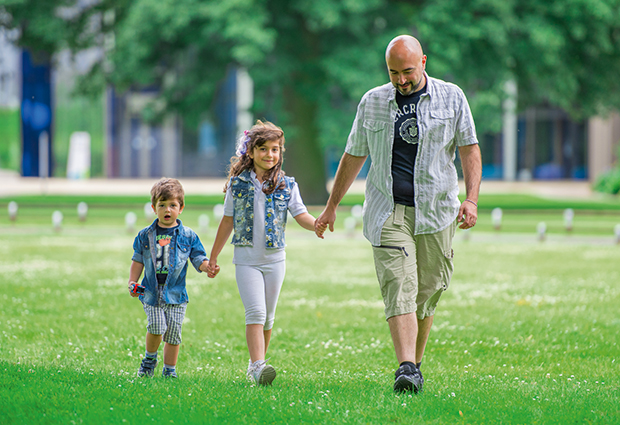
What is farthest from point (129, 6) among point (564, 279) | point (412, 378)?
point (412, 378)

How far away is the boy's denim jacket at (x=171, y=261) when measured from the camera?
4.83m

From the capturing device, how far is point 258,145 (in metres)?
4.89

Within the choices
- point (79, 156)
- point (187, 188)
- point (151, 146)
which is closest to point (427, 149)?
point (187, 188)

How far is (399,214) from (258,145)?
3.12 ft

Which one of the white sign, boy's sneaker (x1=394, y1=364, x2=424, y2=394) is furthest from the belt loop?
the white sign

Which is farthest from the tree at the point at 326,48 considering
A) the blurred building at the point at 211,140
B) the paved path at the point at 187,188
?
the blurred building at the point at 211,140

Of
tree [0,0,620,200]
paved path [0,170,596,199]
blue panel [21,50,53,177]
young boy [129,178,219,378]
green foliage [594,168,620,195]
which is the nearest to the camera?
young boy [129,178,219,378]

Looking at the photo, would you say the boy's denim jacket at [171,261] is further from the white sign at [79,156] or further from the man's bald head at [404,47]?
the white sign at [79,156]

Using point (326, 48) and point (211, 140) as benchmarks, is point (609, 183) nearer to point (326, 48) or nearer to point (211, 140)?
point (326, 48)

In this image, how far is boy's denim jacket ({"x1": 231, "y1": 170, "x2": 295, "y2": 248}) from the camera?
4.83 meters

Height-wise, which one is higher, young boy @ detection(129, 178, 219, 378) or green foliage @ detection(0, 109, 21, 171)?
green foliage @ detection(0, 109, 21, 171)

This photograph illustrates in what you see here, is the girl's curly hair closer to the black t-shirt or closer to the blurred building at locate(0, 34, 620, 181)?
the black t-shirt

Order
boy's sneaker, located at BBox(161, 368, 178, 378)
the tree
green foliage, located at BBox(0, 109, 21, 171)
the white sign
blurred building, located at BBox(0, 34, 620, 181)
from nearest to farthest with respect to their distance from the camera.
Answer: boy's sneaker, located at BBox(161, 368, 178, 378) → the tree → blurred building, located at BBox(0, 34, 620, 181) → the white sign → green foliage, located at BBox(0, 109, 21, 171)

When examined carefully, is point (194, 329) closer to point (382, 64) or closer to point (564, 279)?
point (564, 279)
